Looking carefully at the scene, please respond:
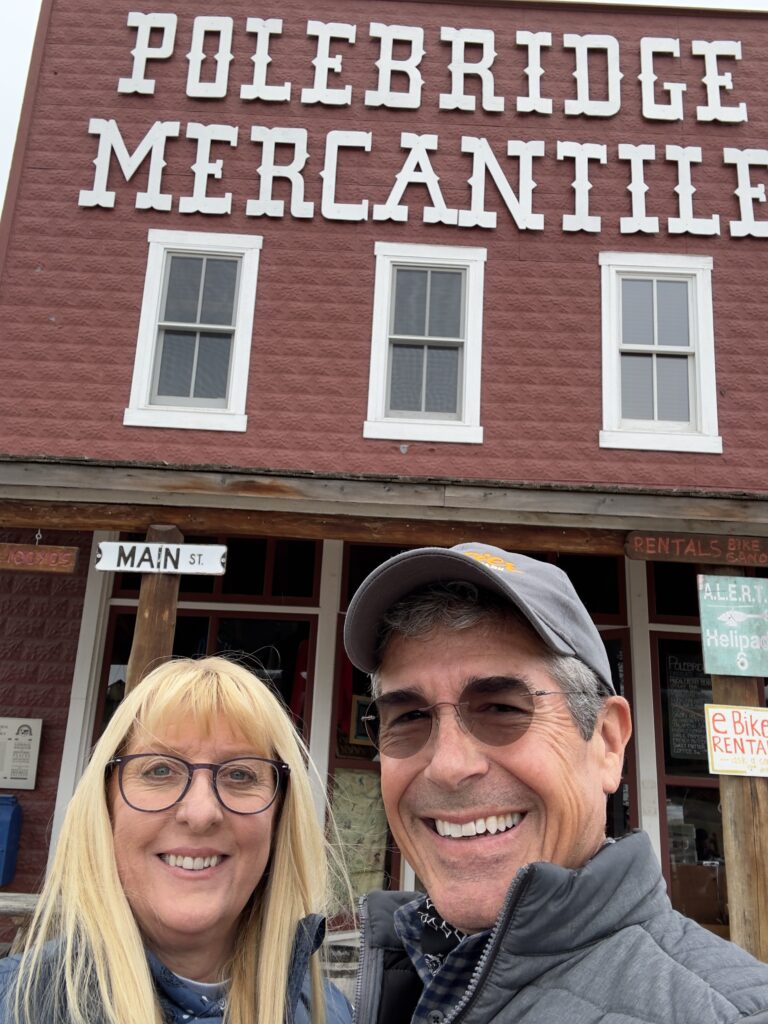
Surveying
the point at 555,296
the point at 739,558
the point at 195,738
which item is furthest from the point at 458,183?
the point at 195,738

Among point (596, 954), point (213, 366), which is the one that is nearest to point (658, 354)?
point (213, 366)

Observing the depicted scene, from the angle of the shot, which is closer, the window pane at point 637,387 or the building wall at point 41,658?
the building wall at point 41,658

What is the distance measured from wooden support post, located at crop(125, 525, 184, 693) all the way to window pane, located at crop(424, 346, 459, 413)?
9.03 feet

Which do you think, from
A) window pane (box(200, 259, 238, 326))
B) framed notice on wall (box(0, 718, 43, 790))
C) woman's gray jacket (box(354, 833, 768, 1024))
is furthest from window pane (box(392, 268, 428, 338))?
woman's gray jacket (box(354, 833, 768, 1024))

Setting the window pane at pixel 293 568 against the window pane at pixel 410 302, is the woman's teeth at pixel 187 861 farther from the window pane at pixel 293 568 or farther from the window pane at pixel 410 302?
the window pane at pixel 410 302

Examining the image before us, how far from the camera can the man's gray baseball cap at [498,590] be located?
1583mm

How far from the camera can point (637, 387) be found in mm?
7641

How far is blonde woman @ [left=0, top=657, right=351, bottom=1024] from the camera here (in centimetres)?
189

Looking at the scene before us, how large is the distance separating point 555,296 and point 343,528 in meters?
3.25

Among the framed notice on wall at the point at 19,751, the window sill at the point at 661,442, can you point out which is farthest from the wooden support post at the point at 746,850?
the framed notice on wall at the point at 19,751

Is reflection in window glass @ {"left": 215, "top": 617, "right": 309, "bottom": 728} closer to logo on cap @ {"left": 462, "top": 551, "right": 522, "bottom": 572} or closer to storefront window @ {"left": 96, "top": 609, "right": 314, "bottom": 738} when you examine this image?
storefront window @ {"left": 96, "top": 609, "right": 314, "bottom": 738}

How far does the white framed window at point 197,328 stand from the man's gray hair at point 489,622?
5.88 m

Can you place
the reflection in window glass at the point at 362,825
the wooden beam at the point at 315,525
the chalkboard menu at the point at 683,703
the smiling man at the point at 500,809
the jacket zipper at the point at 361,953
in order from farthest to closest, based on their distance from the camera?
the chalkboard menu at the point at 683,703
the reflection in window glass at the point at 362,825
the wooden beam at the point at 315,525
the jacket zipper at the point at 361,953
the smiling man at the point at 500,809

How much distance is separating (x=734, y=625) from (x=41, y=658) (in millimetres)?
5506
